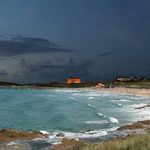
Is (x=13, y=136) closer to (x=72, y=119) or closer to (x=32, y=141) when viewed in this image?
(x=32, y=141)

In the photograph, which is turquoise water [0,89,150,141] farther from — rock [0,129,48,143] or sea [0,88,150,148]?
rock [0,129,48,143]

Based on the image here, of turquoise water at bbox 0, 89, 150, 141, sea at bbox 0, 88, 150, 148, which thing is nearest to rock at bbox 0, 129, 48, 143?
sea at bbox 0, 88, 150, 148

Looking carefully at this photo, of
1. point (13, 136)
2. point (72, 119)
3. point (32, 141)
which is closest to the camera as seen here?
point (32, 141)

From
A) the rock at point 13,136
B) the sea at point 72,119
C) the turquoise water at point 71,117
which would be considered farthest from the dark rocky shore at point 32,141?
Answer: the turquoise water at point 71,117

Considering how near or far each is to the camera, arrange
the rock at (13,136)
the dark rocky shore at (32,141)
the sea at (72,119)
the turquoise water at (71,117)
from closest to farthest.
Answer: the dark rocky shore at (32,141) < the rock at (13,136) < the sea at (72,119) < the turquoise water at (71,117)

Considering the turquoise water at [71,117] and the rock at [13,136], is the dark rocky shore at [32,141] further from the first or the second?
the turquoise water at [71,117]

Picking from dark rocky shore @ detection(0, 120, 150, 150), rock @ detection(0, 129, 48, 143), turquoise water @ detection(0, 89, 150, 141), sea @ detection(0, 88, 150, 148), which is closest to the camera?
dark rocky shore @ detection(0, 120, 150, 150)

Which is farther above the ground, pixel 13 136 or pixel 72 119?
pixel 13 136

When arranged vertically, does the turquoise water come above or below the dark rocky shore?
Result: below

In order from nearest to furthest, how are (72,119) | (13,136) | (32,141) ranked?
(32,141) → (13,136) → (72,119)

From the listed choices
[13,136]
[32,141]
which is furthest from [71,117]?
[32,141]

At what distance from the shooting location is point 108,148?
55.4 ft

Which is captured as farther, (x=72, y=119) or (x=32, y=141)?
(x=72, y=119)

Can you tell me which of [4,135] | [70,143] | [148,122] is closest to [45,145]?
[70,143]
